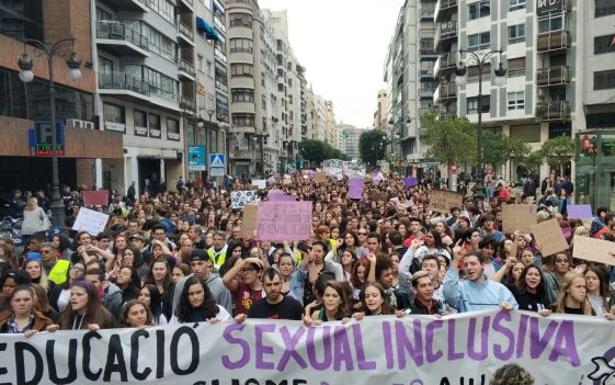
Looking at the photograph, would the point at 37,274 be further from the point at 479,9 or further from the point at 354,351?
the point at 479,9

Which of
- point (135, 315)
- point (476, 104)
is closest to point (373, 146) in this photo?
point (476, 104)

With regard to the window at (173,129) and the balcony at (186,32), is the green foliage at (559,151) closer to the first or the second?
the window at (173,129)

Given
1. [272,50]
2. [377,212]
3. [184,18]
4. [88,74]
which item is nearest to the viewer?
[377,212]

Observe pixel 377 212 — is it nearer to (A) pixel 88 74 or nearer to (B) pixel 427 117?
(A) pixel 88 74

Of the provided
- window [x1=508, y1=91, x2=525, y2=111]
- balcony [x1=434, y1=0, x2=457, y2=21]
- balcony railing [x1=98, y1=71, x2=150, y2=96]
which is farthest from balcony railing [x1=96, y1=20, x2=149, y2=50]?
balcony [x1=434, y1=0, x2=457, y2=21]

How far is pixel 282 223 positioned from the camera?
8.68 m

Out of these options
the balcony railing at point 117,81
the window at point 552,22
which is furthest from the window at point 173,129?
the window at point 552,22

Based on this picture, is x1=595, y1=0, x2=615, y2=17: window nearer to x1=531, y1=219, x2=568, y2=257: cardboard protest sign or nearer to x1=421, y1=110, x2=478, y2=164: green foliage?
x1=421, y1=110, x2=478, y2=164: green foliage

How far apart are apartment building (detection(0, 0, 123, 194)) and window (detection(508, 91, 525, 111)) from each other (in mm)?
33869

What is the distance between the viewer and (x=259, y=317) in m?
5.47

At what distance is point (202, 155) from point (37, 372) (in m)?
22.3

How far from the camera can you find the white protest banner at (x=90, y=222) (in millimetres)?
10031

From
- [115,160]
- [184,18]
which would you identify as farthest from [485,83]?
[115,160]

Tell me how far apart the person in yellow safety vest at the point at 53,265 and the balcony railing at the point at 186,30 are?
37321 mm
